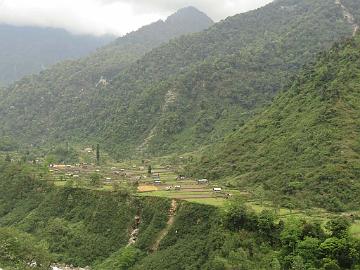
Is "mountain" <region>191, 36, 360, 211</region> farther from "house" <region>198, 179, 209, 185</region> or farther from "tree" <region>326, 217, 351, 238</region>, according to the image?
"tree" <region>326, 217, 351, 238</region>

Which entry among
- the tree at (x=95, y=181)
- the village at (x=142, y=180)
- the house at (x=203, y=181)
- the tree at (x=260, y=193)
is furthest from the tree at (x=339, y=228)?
the tree at (x=95, y=181)

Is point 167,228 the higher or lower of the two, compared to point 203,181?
lower

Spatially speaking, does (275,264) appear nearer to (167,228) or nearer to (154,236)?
(167,228)

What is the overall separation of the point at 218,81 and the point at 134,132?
110 feet

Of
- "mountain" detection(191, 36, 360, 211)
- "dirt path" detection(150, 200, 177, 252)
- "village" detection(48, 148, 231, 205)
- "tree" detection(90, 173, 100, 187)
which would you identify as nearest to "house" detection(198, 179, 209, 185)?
"village" detection(48, 148, 231, 205)

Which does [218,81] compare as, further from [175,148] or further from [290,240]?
[290,240]

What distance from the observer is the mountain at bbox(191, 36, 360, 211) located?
273 ft

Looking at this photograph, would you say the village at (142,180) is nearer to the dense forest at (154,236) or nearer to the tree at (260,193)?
the dense forest at (154,236)

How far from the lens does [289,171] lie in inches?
3565

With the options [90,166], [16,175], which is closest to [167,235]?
[16,175]

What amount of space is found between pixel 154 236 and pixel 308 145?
111 feet

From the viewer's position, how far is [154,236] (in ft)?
261

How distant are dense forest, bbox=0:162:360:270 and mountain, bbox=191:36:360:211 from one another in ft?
37.4

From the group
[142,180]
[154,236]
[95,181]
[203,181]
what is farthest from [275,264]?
[142,180]
